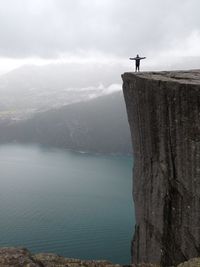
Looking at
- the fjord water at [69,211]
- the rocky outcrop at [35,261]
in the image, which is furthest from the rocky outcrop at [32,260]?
the fjord water at [69,211]

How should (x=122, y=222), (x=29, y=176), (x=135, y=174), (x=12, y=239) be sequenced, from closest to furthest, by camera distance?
(x=135, y=174), (x=12, y=239), (x=122, y=222), (x=29, y=176)

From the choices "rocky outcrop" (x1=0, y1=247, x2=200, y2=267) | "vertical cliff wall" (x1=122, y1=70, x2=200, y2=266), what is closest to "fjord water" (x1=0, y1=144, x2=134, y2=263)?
"vertical cliff wall" (x1=122, y1=70, x2=200, y2=266)

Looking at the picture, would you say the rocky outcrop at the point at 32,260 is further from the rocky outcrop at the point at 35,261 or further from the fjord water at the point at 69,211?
the fjord water at the point at 69,211

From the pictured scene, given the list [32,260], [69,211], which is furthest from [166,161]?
[69,211]

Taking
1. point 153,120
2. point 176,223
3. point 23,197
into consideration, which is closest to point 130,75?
point 153,120

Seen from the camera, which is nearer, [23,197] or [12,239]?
[12,239]

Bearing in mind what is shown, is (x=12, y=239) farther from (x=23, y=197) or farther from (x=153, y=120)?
(x=153, y=120)
